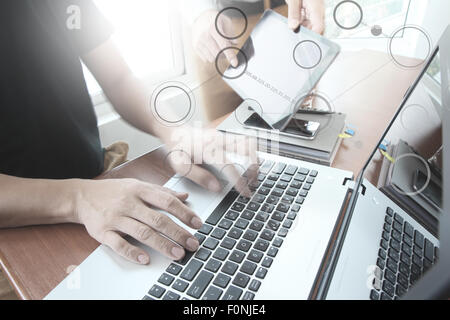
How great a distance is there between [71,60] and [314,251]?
1.72ft

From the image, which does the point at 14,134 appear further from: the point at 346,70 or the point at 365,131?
the point at 346,70

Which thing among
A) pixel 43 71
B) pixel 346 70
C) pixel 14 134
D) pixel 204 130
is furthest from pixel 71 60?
pixel 346 70

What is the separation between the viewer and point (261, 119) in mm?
490

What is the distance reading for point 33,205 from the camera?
358 mm

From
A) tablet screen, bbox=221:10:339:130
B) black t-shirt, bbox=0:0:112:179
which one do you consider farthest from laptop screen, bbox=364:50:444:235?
black t-shirt, bbox=0:0:112:179

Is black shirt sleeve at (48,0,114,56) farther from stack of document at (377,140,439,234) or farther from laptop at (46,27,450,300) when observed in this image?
stack of document at (377,140,439,234)
